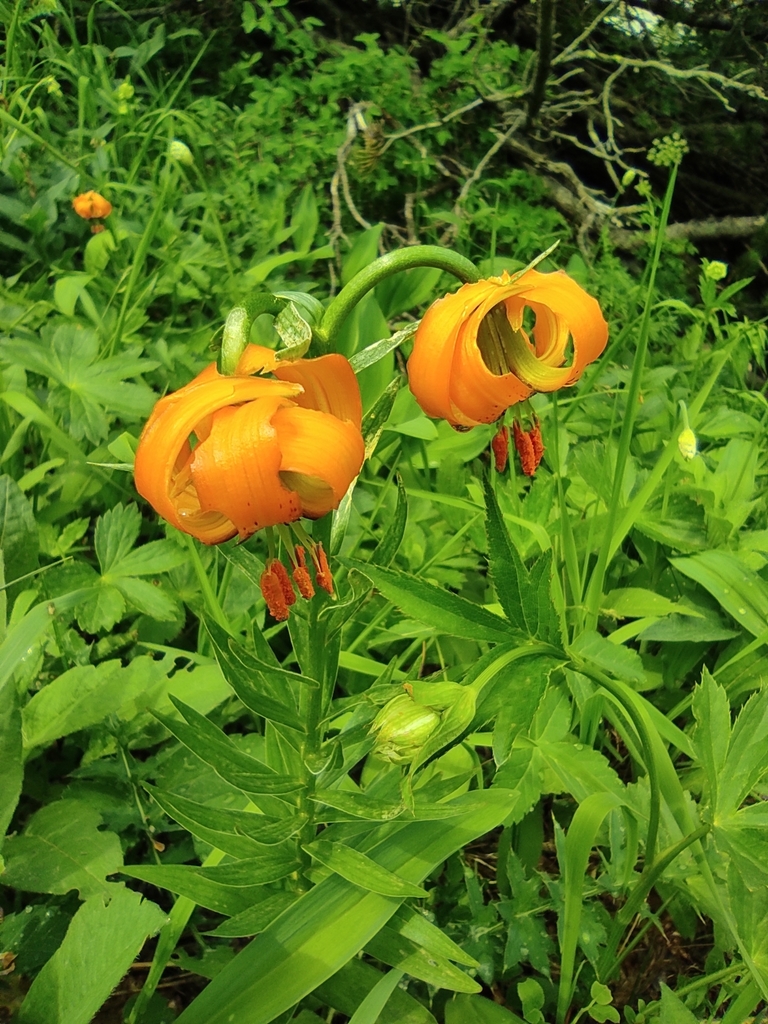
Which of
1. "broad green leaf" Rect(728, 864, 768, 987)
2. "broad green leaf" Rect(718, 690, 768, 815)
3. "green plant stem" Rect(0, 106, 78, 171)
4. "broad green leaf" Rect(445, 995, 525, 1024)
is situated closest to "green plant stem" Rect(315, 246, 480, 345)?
"broad green leaf" Rect(718, 690, 768, 815)

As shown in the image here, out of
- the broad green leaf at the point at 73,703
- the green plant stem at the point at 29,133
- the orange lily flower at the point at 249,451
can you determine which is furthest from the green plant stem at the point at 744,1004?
the green plant stem at the point at 29,133

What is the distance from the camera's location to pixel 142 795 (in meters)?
1.05

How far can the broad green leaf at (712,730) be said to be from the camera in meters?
0.80

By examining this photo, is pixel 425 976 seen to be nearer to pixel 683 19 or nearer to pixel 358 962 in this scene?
pixel 358 962

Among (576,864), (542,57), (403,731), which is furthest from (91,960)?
(542,57)

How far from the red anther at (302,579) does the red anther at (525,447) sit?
0.88ft

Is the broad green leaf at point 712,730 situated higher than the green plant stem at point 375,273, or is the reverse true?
the green plant stem at point 375,273

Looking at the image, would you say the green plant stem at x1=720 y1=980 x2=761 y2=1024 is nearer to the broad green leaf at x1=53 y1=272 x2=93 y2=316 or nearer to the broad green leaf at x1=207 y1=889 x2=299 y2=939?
the broad green leaf at x1=207 y1=889 x2=299 y2=939

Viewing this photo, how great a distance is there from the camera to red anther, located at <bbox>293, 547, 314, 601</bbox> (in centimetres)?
63

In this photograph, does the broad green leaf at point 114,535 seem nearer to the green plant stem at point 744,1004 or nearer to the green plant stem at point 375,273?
the green plant stem at point 375,273

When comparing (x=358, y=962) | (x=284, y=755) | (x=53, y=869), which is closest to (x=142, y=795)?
(x=53, y=869)

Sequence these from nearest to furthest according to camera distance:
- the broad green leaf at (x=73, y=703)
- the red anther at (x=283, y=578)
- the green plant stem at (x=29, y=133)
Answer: the red anther at (x=283, y=578)
the broad green leaf at (x=73, y=703)
the green plant stem at (x=29, y=133)

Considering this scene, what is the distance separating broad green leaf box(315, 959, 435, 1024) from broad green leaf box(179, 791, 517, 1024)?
18 millimetres

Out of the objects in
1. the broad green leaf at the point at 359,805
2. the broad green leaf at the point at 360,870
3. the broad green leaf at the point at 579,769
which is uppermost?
the broad green leaf at the point at 359,805
